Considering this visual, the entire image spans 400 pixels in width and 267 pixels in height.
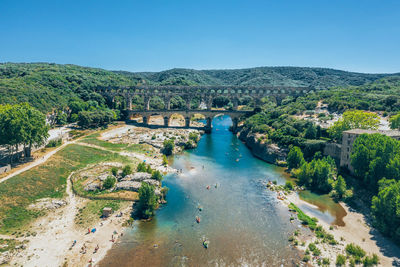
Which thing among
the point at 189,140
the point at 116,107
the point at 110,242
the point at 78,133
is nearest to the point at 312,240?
the point at 110,242

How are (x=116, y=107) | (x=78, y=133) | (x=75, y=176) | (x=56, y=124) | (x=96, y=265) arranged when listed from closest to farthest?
(x=96, y=265) < (x=75, y=176) < (x=78, y=133) < (x=56, y=124) < (x=116, y=107)

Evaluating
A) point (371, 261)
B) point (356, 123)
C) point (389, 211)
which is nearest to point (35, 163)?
point (371, 261)

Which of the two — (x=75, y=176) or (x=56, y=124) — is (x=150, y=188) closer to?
(x=75, y=176)

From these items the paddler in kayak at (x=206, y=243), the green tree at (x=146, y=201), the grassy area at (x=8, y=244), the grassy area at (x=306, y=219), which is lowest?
the paddler in kayak at (x=206, y=243)

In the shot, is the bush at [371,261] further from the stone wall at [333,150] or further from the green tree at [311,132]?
the green tree at [311,132]

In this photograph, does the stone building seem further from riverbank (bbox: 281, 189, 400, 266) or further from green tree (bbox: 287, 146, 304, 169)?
riverbank (bbox: 281, 189, 400, 266)

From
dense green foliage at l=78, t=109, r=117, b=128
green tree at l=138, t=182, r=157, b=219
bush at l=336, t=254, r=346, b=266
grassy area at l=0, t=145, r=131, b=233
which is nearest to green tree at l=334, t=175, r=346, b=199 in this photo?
bush at l=336, t=254, r=346, b=266

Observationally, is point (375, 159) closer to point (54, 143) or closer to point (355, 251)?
point (355, 251)

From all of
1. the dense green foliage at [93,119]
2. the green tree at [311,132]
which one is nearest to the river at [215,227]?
the green tree at [311,132]
